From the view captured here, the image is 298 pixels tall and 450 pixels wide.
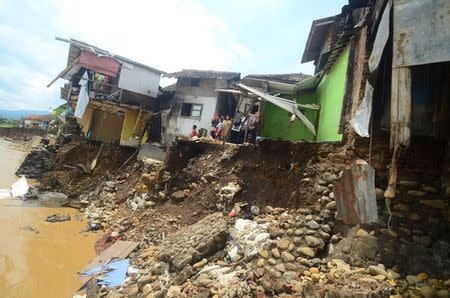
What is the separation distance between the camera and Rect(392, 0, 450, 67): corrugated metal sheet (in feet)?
10.5

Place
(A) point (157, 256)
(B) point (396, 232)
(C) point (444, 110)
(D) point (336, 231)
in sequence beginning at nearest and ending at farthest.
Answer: (C) point (444, 110) < (B) point (396, 232) < (D) point (336, 231) < (A) point (157, 256)

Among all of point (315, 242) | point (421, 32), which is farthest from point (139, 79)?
point (421, 32)

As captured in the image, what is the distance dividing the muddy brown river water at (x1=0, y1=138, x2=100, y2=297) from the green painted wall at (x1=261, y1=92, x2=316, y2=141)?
26.5 feet

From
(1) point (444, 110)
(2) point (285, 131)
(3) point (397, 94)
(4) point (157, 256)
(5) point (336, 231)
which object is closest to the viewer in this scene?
(3) point (397, 94)

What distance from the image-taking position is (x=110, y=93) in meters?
20.4

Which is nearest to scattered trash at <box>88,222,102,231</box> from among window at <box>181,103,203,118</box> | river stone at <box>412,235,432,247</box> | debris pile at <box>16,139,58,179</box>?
window at <box>181,103,203,118</box>

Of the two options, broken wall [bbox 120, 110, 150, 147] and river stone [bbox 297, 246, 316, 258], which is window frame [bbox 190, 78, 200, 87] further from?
river stone [bbox 297, 246, 316, 258]

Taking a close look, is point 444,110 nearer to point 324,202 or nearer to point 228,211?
point 324,202

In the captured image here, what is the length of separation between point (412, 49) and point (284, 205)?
5027mm

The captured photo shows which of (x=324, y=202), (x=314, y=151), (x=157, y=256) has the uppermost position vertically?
(x=314, y=151)

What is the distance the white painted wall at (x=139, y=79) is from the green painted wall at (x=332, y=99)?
14.3 meters

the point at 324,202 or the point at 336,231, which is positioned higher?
the point at 324,202

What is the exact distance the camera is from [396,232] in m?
4.96

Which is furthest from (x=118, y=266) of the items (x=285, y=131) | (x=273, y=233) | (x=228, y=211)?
(x=285, y=131)
